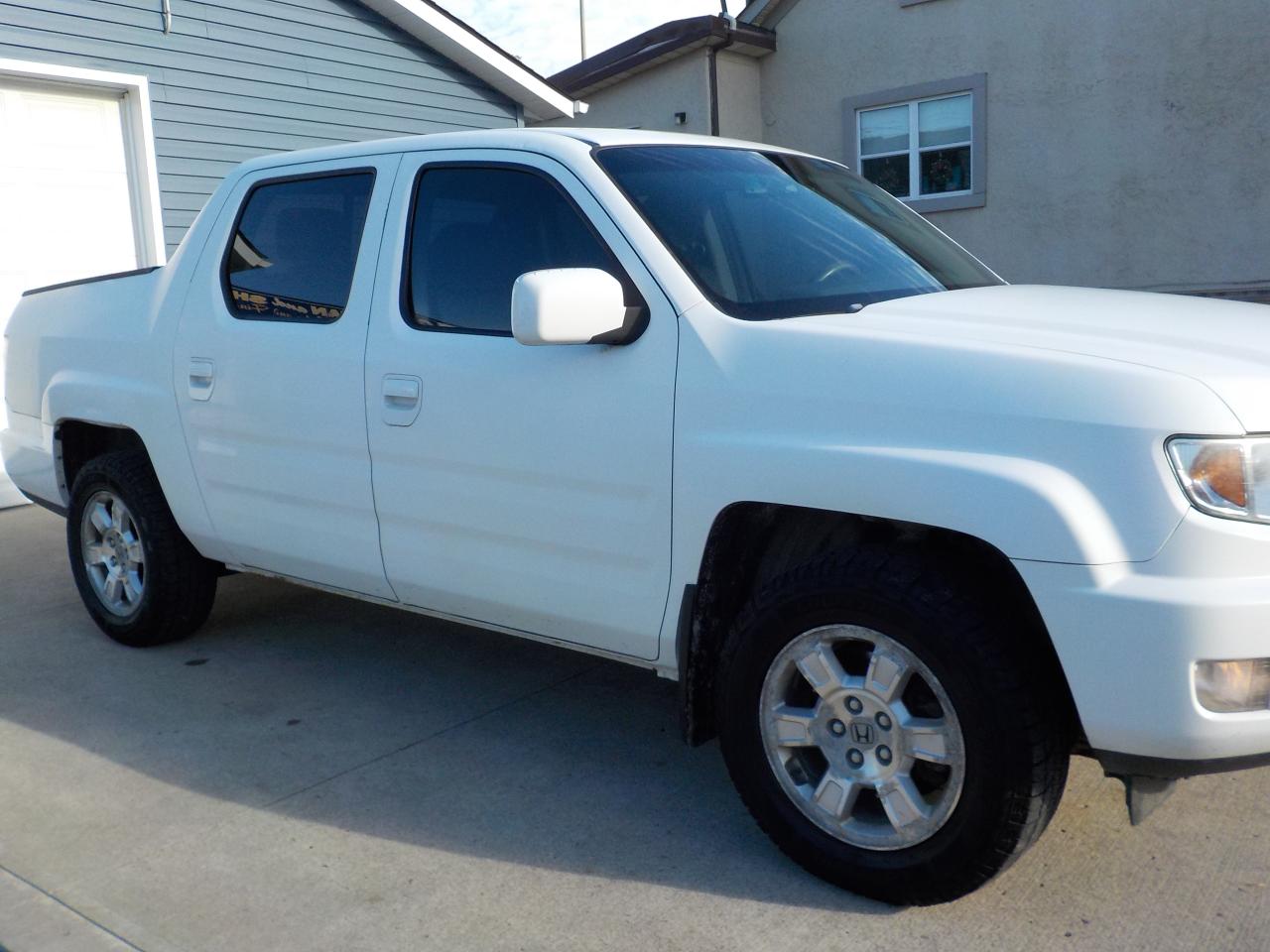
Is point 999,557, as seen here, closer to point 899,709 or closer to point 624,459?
point 899,709

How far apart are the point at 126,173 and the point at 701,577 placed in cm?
806

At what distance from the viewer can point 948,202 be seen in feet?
52.2

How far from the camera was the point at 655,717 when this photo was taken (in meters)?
4.26

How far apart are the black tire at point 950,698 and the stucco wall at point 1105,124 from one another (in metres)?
12.9

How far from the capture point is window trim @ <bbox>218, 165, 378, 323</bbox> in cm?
409

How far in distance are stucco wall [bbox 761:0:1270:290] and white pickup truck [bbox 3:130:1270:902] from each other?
1127 centimetres

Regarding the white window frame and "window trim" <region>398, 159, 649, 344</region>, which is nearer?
"window trim" <region>398, 159, 649, 344</region>

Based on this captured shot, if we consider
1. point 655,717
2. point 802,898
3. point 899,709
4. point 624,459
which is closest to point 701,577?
point 624,459

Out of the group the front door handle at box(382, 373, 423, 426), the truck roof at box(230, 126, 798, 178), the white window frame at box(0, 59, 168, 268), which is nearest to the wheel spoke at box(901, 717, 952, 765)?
the front door handle at box(382, 373, 423, 426)

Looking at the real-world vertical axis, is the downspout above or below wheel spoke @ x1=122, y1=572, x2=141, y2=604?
above

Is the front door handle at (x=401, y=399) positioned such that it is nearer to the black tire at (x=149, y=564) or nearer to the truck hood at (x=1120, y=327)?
the truck hood at (x=1120, y=327)

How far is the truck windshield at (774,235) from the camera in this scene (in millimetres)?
3389

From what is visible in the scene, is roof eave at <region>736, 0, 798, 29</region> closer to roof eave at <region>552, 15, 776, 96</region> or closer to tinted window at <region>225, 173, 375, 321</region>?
roof eave at <region>552, 15, 776, 96</region>

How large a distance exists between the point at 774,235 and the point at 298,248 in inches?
68.3
